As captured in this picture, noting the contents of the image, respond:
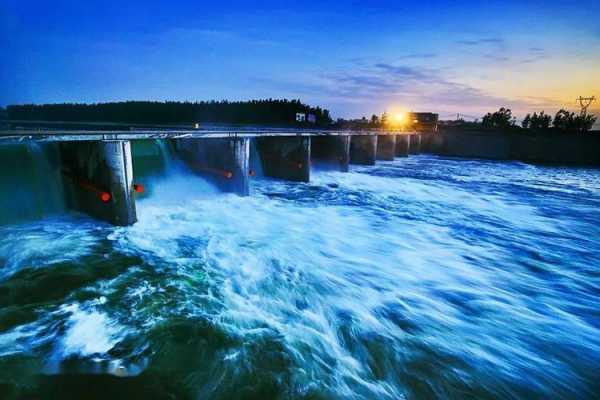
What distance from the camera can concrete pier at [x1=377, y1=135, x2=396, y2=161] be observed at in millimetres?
34125

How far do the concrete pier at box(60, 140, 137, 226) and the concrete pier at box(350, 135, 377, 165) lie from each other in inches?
911

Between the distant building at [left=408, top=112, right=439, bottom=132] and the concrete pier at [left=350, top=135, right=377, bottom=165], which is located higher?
the distant building at [left=408, top=112, right=439, bottom=132]

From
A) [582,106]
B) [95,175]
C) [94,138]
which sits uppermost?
[582,106]

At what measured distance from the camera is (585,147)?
127 ft

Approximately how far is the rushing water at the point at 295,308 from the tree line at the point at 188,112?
55.7 m

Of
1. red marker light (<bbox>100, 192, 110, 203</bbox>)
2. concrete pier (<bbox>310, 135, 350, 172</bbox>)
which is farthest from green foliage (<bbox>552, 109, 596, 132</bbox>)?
red marker light (<bbox>100, 192, 110, 203</bbox>)

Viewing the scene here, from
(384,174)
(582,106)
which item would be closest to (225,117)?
(384,174)

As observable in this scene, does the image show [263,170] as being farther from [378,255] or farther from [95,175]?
[378,255]

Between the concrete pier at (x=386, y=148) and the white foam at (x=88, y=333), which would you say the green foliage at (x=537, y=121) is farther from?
the white foam at (x=88, y=333)

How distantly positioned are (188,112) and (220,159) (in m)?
66.7

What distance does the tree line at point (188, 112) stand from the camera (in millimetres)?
68550

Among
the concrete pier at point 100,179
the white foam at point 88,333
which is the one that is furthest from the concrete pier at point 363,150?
the white foam at point 88,333

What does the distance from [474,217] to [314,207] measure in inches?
261

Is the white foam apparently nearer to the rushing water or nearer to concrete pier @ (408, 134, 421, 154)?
the rushing water
